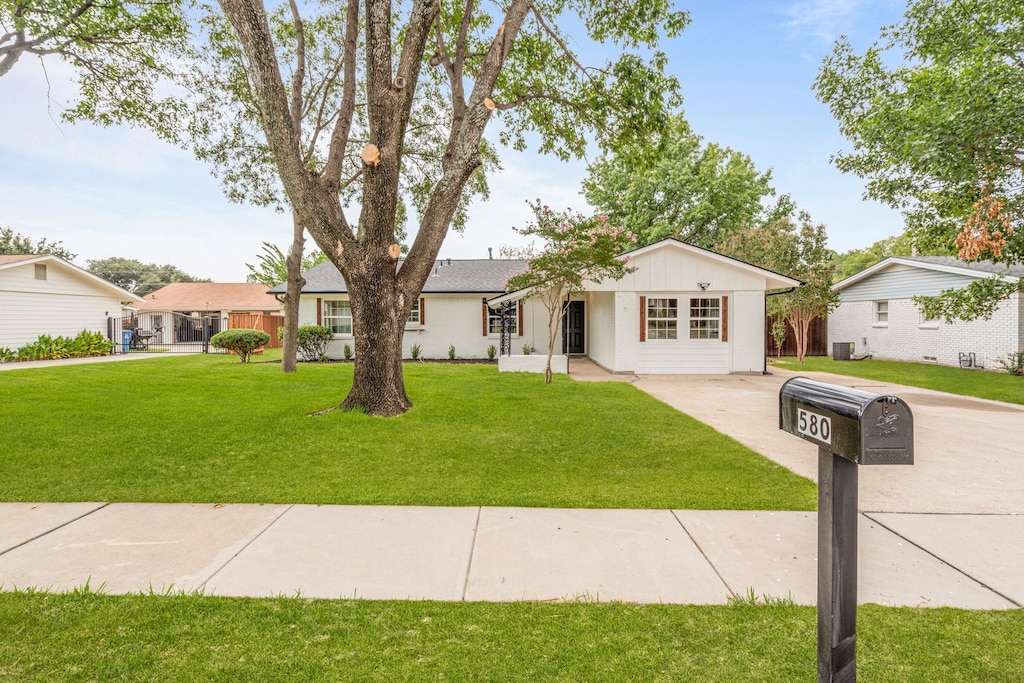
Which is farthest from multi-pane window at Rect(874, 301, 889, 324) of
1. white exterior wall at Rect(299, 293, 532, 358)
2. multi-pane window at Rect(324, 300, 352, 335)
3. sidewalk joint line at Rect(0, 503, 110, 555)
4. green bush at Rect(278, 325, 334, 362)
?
sidewalk joint line at Rect(0, 503, 110, 555)

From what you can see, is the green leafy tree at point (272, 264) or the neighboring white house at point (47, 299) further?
the green leafy tree at point (272, 264)

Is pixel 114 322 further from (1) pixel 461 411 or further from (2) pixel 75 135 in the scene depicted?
(1) pixel 461 411

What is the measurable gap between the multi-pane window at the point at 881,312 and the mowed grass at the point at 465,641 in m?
19.3

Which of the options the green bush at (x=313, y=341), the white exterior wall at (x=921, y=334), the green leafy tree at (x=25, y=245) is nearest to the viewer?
the white exterior wall at (x=921, y=334)

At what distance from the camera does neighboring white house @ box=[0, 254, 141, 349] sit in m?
15.1

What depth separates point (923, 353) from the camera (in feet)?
53.1

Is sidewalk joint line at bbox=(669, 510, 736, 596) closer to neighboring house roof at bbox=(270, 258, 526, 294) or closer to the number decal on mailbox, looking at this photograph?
the number decal on mailbox

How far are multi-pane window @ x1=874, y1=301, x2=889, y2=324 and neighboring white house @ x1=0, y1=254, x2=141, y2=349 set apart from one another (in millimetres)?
29512

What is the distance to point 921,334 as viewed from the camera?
1619 centimetres

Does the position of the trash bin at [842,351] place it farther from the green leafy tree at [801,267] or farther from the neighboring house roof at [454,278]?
the neighboring house roof at [454,278]

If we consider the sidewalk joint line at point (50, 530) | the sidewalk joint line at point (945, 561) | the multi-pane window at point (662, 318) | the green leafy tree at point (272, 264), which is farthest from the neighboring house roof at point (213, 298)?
the sidewalk joint line at point (945, 561)

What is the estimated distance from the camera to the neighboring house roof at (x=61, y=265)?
595 inches

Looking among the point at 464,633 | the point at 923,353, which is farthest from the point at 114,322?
the point at 923,353

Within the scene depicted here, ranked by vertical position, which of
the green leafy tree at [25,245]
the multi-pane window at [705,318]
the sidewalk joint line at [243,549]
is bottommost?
the sidewalk joint line at [243,549]
